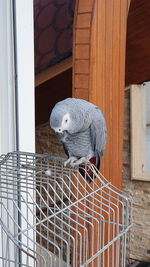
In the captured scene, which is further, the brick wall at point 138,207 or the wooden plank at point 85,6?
the brick wall at point 138,207

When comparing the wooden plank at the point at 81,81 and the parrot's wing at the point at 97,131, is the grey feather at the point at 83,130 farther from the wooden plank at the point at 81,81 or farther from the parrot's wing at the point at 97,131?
the wooden plank at the point at 81,81

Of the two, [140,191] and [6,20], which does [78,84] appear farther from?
[140,191]

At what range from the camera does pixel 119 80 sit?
1.28 meters

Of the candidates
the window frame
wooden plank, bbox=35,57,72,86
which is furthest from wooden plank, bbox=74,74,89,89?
the window frame

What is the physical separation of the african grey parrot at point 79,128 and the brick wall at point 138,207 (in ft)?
4.45

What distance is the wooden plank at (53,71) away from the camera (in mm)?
1874

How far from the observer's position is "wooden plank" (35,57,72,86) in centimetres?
187

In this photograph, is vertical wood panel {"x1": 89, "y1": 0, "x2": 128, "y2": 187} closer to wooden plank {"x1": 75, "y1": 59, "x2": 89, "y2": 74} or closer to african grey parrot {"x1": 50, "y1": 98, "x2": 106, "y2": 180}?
wooden plank {"x1": 75, "y1": 59, "x2": 89, "y2": 74}

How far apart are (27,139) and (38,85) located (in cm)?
124

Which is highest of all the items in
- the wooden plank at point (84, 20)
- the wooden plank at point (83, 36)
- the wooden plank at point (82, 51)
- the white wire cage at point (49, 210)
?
the wooden plank at point (84, 20)

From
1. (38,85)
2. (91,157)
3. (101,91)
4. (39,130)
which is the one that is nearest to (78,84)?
(101,91)

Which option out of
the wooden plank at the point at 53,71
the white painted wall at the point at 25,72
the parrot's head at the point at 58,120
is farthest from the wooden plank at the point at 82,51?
the wooden plank at the point at 53,71

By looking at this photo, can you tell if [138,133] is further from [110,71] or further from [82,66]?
[82,66]

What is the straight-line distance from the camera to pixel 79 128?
0.81 meters
